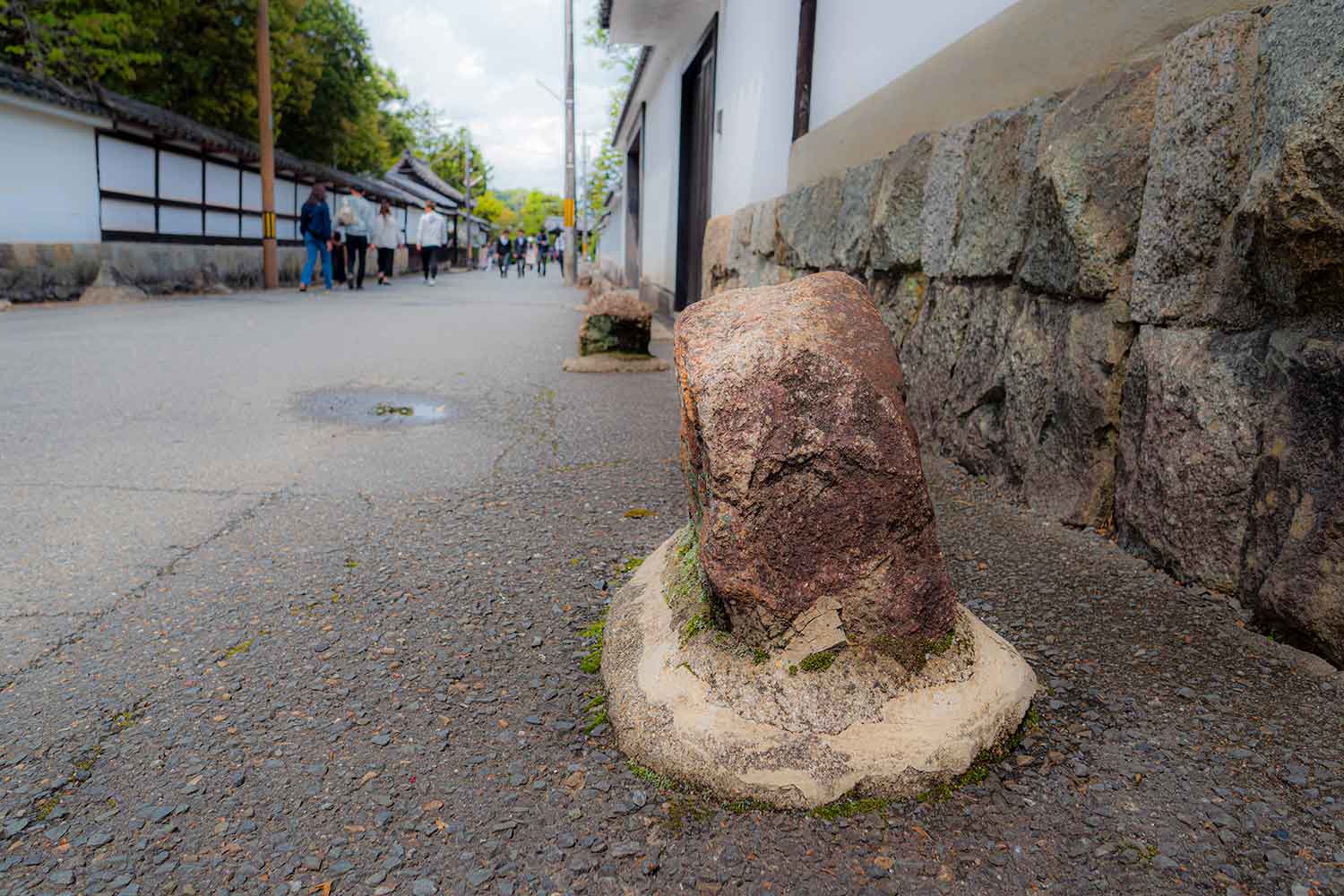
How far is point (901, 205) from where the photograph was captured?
12.6 ft

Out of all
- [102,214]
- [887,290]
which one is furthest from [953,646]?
[102,214]

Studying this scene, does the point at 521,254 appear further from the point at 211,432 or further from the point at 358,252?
the point at 211,432

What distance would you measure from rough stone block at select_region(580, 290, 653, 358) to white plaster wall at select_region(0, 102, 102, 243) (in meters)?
8.95

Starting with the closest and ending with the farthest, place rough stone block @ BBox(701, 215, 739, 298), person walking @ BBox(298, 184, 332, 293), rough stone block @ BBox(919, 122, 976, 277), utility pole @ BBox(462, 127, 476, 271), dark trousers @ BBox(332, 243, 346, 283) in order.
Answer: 1. rough stone block @ BBox(919, 122, 976, 277)
2. rough stone block @ BBox(701, 215, 739, 298)
3. person walking @ BBox(298, 184, 332, 293)
4. dark trousers @ BBox(332, 243, 346, 283)
5. utility pole @ BBox(462, 127, 476, 271)

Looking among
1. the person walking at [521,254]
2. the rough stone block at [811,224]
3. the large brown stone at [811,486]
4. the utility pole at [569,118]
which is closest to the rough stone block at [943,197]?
the rough stone block at [811,224]

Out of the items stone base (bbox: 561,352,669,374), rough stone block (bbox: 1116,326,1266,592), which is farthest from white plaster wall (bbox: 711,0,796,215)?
rough stone block (bbox: 1116,326,1266,592)

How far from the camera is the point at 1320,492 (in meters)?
1.79

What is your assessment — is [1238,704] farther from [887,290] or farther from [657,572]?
[887,290]

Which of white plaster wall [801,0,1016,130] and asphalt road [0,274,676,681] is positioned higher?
white plaster wall [801,0,1016,130]

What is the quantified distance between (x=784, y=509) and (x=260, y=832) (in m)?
1.00

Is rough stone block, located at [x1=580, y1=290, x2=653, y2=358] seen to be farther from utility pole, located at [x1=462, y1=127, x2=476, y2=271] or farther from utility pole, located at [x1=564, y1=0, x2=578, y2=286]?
utility pole, located at [x1=462, y1=127, x2=476, y2=271]

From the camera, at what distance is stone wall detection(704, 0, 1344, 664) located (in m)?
1.80

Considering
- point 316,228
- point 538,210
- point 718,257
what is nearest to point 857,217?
point 718,257

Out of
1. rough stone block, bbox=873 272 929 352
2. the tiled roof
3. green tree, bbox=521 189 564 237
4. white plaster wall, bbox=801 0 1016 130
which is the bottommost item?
rough stone block, bbox=873 272 929 352
